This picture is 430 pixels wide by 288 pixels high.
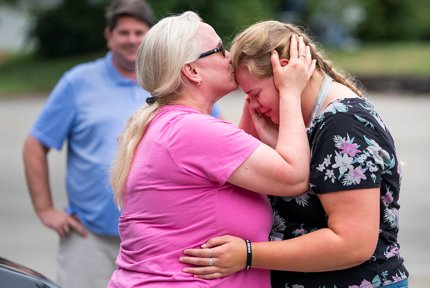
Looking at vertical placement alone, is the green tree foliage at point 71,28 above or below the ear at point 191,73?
above

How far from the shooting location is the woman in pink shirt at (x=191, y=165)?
116 inches

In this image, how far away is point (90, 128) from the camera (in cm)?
502

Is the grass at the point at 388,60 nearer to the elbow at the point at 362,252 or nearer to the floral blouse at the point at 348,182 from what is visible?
the floral blouse at the point at 348,182

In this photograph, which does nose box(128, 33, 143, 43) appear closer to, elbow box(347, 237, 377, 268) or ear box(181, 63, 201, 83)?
ear box(181, 63, 201, 83)

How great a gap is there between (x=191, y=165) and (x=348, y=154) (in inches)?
18.7

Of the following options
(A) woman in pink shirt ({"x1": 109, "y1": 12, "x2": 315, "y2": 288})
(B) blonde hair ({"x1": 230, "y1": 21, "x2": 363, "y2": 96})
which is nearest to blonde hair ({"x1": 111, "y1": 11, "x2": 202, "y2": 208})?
(A) woman in pink shirt ({"x1": 109, "y1": 12, "x2": 315, "y2": 288})

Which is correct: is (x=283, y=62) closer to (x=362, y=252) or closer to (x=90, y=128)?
(x=362, y=252)

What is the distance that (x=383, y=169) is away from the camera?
2.96m

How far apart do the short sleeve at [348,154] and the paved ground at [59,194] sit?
46.9 inches

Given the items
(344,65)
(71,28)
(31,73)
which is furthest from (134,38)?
(71,28)

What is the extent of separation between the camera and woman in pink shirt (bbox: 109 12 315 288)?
2939 mm

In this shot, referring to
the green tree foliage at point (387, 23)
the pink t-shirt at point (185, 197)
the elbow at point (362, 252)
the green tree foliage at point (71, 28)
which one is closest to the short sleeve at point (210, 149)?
the pink t-shirt at point (185, 197)

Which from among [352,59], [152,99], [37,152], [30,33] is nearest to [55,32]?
[30,33]

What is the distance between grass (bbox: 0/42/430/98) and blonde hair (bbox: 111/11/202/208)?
2005 centimetres
